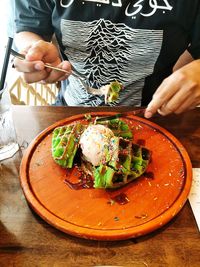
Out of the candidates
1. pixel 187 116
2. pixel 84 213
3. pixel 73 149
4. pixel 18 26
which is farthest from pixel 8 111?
pixel 187 116

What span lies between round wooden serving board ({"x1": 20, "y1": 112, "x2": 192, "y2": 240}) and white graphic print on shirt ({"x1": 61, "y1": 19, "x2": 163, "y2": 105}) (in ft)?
1.15

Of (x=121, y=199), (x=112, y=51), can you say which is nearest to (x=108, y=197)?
(x=121, y=199)

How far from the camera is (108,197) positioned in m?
0.67

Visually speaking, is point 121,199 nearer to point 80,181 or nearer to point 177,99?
point 80,181

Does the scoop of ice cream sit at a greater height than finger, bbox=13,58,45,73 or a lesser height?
lesser

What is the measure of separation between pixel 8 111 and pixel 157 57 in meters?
0.54

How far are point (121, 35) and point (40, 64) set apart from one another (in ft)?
1.03

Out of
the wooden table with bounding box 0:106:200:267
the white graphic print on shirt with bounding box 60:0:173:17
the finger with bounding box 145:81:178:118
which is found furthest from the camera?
the white graphic print on shirt with bounding box 60:0:173:17

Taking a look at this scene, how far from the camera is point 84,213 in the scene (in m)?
0.63

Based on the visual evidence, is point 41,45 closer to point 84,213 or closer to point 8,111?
point 8,111

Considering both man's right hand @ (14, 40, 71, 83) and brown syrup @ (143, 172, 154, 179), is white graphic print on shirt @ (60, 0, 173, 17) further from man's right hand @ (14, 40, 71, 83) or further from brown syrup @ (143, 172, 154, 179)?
brown syrup @ (143, 172, 154, 179)

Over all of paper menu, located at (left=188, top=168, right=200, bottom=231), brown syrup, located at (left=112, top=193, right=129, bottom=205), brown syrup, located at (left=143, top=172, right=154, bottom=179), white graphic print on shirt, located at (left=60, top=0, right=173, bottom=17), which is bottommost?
paper menu, located at (left=188, top=168, right=200, bottom=231)

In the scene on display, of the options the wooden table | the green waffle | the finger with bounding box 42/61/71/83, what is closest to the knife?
the green waffle

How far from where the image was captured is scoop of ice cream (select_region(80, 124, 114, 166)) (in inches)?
27.7
